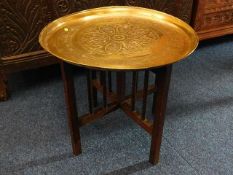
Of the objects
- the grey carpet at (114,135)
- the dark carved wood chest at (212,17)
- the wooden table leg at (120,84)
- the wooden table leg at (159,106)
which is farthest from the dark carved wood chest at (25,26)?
the wooden table leg at (159,106)

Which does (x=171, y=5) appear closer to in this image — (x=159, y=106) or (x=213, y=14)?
(x=213, y=14)

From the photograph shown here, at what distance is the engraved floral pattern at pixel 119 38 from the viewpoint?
1053mm

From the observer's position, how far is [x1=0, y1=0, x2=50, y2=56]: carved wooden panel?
4.75ft

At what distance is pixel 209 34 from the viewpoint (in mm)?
2121

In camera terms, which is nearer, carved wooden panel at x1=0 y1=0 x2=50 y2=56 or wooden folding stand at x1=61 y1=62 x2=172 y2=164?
wooden folding stand at x1=61 y1=62 x2=172 y2=164

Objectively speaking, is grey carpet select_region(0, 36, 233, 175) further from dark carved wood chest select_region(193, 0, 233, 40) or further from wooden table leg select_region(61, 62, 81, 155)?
dark carved wood chest select_region(193, 0, 233, 40)

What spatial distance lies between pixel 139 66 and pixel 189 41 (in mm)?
278

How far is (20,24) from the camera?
1498 mm

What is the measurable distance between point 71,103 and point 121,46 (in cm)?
31

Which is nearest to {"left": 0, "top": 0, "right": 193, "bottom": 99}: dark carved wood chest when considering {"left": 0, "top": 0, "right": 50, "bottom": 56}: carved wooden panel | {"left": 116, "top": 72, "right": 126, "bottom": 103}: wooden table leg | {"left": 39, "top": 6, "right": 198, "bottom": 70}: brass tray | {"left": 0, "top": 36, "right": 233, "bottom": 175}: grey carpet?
{"left": 0, "top": 0, "right": 50, "bottom": 56}: carved wooden panel

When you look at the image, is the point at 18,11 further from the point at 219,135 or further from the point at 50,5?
the point at 219,135

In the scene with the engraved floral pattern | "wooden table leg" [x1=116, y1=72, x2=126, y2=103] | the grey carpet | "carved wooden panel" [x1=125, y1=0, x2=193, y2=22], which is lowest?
the grey carpet

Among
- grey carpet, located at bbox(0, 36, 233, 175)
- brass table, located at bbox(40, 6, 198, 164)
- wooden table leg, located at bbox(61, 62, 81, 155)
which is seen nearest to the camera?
brass table, located at bbox(40, 6, 198, 164)

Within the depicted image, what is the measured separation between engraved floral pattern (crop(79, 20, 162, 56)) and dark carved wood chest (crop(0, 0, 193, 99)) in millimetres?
421
